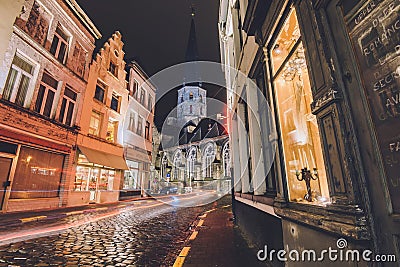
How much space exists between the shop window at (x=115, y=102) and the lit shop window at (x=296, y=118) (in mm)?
18121

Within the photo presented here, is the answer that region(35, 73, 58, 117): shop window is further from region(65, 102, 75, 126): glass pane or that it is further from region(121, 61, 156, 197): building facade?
region(121, 61, 156, 197): building facade

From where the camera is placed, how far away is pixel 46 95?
12469 mm

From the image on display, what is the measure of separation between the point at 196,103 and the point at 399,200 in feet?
229

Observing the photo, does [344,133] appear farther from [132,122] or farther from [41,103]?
[132,122]

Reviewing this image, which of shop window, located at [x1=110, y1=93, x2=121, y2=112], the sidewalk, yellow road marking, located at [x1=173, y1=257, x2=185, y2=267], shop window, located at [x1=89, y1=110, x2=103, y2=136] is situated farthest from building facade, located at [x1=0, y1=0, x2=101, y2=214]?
yellow road marking, located at [x1=173, y1=257, x2=185, y2=267]

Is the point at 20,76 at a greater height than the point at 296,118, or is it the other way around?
the point at 20,76

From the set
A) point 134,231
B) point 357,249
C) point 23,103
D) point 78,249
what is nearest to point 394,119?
point 357,249

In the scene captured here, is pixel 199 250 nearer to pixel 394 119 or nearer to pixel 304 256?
pixel 304 256

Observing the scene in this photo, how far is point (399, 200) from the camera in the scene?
1.37 meters

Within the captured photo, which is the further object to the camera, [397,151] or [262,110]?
[262,110]

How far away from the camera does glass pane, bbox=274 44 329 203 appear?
3.04m

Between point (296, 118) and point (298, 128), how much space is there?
0.62ft

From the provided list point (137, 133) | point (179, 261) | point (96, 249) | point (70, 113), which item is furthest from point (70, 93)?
A: point (179, 261)

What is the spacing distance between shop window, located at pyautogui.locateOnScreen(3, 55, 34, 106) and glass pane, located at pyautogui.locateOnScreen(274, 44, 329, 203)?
13292 mm
